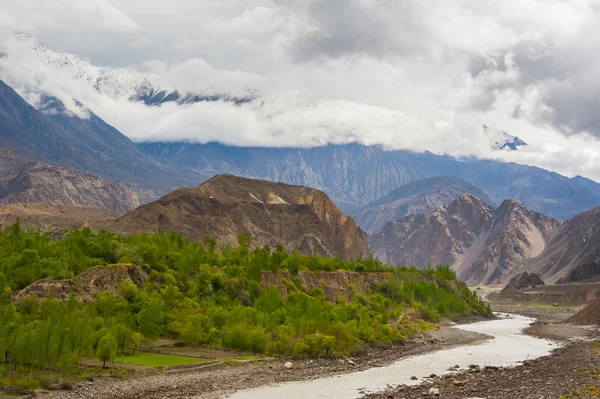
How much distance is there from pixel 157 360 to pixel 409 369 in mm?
29705

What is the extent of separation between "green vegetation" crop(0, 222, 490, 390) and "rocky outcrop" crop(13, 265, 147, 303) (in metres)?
1.58

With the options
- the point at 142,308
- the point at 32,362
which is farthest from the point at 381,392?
the point at 142,308

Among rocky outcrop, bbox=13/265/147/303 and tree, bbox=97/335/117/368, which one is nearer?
tree, bbox=97/335/117/368

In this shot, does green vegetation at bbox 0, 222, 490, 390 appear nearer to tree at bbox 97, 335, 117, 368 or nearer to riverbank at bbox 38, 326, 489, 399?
tree at bbox 97, 335, 117, 368

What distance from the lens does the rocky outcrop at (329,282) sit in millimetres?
125131

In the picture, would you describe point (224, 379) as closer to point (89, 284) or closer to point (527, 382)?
point (527, 382)

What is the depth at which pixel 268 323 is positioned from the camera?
9550 cm

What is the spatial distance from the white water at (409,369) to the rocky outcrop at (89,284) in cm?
3676

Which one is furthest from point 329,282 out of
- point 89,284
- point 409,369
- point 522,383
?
point 522,383

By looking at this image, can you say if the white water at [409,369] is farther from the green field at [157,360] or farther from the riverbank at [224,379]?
the green field at [157,360]

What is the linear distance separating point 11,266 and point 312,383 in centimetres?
4839

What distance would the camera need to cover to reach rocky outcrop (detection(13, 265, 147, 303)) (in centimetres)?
8338

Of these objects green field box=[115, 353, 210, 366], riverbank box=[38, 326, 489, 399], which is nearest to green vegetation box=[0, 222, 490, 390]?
green field box=[115, 353, 210, 366]

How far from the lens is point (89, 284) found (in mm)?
91312
